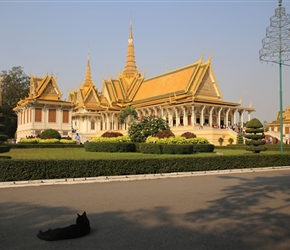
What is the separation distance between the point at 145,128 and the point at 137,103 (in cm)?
3181

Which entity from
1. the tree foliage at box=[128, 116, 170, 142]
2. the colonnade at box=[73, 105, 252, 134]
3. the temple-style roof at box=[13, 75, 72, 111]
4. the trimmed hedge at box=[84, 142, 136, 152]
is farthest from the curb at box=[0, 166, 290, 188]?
the temple-style roof at box=[13, 75, 72, 111]

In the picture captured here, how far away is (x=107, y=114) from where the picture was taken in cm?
6178

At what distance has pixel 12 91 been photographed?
2450 inches

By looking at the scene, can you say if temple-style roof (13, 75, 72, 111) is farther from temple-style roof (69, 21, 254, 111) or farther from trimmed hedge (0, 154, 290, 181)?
trimmed hedge (0, 154, 290, 181)

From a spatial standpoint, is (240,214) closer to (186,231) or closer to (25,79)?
(186,231)

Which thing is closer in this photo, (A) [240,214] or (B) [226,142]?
(A) [240,214]

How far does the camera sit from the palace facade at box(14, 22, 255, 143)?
4647 cm

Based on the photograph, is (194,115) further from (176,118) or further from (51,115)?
(51,115)

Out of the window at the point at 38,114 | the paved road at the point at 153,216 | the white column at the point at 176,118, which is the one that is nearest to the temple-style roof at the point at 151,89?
the white column at the point at 176,118

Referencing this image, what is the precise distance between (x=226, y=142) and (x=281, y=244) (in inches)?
1359

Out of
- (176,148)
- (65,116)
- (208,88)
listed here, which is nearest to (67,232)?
(176,148)

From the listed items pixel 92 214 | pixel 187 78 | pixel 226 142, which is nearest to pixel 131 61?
pixel 187 78

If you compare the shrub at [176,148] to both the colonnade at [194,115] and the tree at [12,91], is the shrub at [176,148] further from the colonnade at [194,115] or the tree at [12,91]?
the tree at [12,91]

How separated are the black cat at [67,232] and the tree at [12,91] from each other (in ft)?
197
